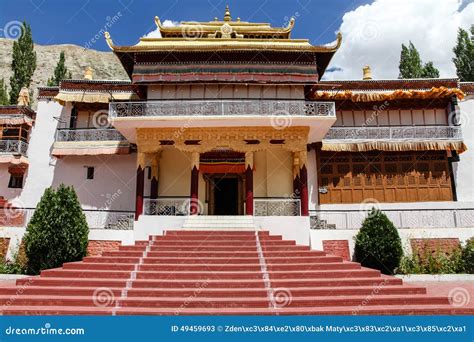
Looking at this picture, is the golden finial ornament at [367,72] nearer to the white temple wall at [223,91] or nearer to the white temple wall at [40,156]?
the white temple wall at [223,91]

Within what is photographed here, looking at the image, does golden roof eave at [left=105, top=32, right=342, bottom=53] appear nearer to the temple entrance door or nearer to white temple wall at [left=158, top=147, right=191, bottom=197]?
white temple wall at [left=158, top=147, right=191, bottom=197]

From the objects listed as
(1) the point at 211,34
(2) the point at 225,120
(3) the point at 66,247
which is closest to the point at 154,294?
(3) the point at 66,247

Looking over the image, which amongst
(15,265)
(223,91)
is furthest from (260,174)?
(15,265)

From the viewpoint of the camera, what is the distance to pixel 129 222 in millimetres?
15531

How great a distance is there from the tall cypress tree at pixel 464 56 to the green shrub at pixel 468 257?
1822 centimetres

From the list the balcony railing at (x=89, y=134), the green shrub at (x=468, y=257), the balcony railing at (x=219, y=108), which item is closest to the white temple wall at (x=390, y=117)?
the balcony railing at (x=219, y=108)

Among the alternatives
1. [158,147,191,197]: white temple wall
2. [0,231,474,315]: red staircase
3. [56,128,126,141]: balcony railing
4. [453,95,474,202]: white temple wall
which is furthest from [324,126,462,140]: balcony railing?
[56,128,126,141]: balcony railing

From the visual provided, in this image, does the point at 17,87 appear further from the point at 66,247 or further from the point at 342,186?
the point at 342,186

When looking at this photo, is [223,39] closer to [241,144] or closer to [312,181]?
[241,144]

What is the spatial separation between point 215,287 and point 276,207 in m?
7.18

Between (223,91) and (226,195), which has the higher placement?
(223,91)

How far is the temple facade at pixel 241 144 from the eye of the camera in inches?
603

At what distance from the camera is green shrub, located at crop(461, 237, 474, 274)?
12.8 m

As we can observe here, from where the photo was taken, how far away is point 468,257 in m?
12.9
